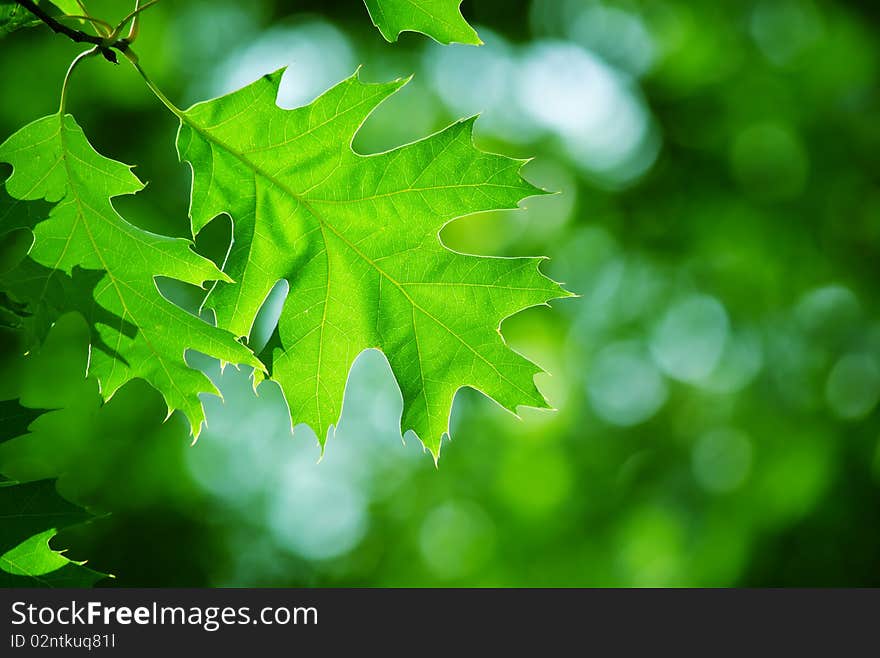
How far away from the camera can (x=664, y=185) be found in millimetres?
8492

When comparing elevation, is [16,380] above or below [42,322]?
above

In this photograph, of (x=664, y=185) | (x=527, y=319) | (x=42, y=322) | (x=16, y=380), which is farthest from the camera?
(x=527, y=319)

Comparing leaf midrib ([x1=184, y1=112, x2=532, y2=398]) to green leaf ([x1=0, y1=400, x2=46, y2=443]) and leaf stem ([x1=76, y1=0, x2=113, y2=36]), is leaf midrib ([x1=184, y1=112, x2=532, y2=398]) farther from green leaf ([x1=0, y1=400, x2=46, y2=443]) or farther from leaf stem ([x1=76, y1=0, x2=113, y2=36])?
green leaf ([x1=0, y1=400, x2=46, y2=443])

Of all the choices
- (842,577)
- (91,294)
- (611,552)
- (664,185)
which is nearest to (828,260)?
(664,185)

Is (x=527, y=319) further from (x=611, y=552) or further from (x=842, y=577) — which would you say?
(x=842, y=577)

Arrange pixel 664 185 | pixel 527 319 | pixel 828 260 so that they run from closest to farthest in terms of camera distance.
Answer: pixel 828 260 → pixel 664 185 → pixel 527 319

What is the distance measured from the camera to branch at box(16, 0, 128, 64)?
1.41m

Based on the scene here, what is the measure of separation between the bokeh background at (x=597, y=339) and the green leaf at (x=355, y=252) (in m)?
4.40

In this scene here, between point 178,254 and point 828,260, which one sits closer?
point 178,254

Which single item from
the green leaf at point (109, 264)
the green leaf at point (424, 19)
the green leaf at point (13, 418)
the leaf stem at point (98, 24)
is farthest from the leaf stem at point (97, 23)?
the green leaf at point (13, 418)

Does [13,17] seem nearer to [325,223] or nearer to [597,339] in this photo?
[325,223]

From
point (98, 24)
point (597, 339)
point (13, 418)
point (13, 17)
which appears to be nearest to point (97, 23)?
point (98, 24)

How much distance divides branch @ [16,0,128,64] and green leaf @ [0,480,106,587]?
80 cm

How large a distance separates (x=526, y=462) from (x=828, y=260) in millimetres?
3448
